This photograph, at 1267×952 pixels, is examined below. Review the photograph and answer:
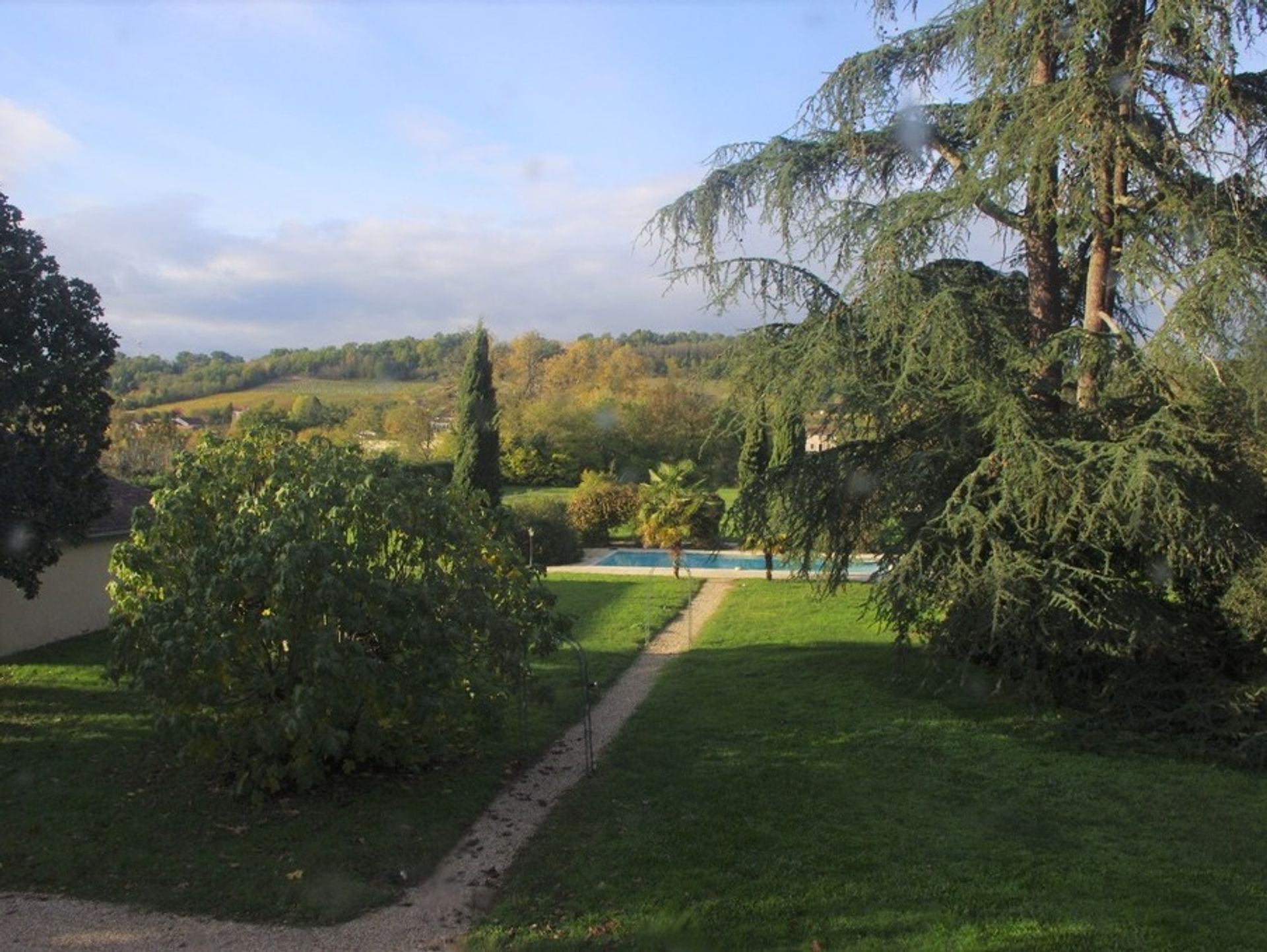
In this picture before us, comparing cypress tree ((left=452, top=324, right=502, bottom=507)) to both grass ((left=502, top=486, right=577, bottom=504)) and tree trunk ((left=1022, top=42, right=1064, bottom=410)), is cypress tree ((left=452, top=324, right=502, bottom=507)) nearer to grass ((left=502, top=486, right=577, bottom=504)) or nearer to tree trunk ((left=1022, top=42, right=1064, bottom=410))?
grass ((left=502, top=486, right=577, bottom=504))

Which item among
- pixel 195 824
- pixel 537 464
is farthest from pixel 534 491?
pixel 195 824

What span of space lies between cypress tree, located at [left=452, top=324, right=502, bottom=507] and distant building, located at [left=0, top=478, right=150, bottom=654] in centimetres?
1279

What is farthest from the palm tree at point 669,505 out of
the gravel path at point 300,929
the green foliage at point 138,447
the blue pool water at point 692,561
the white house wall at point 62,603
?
the gravel path at point 300,929

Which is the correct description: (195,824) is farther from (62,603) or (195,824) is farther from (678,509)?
(678,509)

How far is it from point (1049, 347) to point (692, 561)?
1859 cm

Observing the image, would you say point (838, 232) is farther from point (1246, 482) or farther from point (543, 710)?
point (543, 710)

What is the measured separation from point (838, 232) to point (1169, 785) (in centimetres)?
657

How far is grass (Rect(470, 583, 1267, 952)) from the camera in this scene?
568 centimetres

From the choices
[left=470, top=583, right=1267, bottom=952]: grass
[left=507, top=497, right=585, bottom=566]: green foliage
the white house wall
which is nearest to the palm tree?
[left=507, top=497, right=585, bottom=566]: green foliage

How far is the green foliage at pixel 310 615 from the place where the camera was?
24.3 ft

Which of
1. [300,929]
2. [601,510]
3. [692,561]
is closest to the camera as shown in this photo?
[300,929]

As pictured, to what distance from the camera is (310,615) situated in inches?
297

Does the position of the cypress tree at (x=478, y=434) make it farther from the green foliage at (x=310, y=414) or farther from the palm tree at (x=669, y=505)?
the green foliage at (x=310, y=414)

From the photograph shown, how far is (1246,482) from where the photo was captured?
10586 mm
